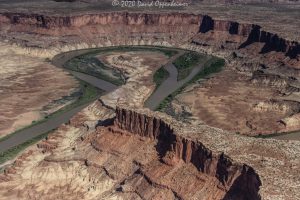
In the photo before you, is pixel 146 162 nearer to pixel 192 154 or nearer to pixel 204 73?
pixel 192 154

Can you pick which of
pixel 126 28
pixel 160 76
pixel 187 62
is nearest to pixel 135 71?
pixel 160 76

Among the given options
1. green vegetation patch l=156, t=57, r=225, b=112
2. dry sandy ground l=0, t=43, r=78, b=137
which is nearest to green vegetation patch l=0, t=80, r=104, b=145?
dry sandy ground l=0, t=43, r=78, b=137

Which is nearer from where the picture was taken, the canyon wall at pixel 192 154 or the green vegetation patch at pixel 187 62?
the canyon wall at pixel 192 154

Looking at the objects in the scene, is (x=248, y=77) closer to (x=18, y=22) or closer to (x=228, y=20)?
(x=228, y=20)

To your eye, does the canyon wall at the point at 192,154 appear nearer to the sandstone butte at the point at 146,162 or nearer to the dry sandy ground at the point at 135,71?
the sandstone butte at the point at 146,162

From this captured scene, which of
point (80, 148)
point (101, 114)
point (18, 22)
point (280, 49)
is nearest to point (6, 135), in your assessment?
point (101, 114)

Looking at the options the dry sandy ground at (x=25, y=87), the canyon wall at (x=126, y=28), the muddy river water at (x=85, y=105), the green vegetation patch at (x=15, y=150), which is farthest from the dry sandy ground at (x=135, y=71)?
the canyon wall at (x=126, y=28)
